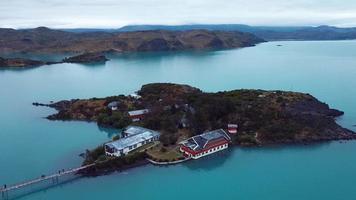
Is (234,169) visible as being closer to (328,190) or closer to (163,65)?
(328,190)

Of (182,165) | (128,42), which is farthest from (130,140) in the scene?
(128,42)

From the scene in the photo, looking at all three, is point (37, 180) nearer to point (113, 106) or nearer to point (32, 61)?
point (113, 106)

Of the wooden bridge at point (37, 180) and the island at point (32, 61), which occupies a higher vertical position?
the wooden bridge at point (37, 180)

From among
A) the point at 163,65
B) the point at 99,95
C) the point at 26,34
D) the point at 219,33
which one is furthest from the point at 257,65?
the point at 26,34

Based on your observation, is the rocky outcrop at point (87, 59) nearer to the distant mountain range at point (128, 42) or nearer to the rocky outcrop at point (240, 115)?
the distant mountain range at point (128, 42)

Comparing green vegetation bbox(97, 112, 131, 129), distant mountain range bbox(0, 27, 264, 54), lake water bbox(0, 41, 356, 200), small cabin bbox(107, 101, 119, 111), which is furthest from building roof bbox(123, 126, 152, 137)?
distant mountain range bbox(0, 27, 264, 54)

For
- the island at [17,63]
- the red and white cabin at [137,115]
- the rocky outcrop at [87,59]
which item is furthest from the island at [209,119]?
the rocky outcrop at [87,59]

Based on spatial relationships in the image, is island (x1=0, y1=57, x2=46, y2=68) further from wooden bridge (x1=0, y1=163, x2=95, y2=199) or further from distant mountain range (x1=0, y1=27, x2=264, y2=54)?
wooden bridge (x1=0, y1=163, x2=95, y2=199)
